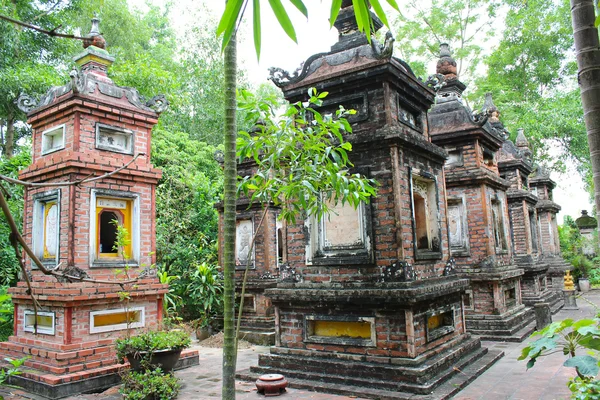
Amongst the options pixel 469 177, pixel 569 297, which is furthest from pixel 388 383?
pixel 569 297

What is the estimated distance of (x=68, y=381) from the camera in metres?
6.07

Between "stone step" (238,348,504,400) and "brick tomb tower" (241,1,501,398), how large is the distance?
0.05 ft

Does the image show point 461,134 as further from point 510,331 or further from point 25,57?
point 25,57

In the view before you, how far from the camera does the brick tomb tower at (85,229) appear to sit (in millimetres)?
6492

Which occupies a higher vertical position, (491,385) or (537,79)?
(537,79)

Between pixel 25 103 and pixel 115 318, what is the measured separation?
3.99m

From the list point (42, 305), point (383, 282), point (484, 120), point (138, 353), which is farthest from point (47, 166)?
point (484, 120)

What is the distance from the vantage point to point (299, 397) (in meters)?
5.61

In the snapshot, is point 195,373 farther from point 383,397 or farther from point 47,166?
point 47,166

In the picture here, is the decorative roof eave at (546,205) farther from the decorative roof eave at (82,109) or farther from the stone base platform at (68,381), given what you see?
the stone base platform at (68,381)

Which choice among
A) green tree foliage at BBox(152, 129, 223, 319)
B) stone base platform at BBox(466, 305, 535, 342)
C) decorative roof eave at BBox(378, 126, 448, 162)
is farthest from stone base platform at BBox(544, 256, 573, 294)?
green tree foliage at BBox(152, 129, 223, 319)

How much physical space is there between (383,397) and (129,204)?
4995 millimetres

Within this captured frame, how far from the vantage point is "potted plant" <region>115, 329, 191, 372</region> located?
6141mm

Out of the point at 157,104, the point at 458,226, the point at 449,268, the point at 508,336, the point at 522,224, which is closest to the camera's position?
the point at 449,268
